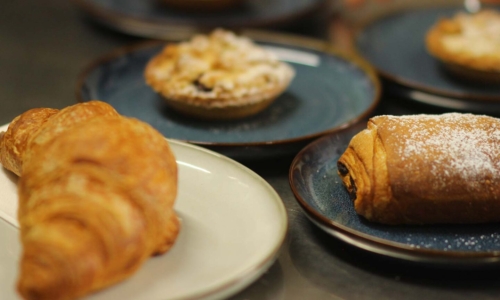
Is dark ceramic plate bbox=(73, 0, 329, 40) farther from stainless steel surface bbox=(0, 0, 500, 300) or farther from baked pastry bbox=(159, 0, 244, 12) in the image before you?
stainless steel surface bbox=(0, 0, 500, 300)

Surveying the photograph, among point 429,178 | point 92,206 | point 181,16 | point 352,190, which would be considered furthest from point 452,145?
point 181,16

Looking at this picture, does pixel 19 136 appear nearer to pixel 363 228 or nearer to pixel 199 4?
pixel 363 228

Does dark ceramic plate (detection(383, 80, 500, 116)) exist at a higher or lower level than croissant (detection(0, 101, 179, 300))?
lower

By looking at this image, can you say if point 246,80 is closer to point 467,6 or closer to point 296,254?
point 296,254

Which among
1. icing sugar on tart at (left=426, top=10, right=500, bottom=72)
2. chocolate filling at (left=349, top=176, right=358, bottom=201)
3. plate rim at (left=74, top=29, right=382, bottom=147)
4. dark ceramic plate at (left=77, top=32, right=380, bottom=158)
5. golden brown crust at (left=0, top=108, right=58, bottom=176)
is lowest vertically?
dark ceramic plate at (left=77, top=32, right=380, bottom=158)

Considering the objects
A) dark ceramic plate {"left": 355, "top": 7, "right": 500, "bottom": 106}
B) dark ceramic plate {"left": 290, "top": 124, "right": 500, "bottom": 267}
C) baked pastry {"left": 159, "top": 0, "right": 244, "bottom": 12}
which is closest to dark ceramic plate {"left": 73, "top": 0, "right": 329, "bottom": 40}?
baked pastry {"left": 159, "top": 0, "right": 244, "bottom": 12}

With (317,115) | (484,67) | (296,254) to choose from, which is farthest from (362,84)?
Result: (296,254)

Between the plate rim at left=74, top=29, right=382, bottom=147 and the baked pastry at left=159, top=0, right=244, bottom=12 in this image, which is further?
the baked pastry at left=159, top=0, right=244, bottom=12
